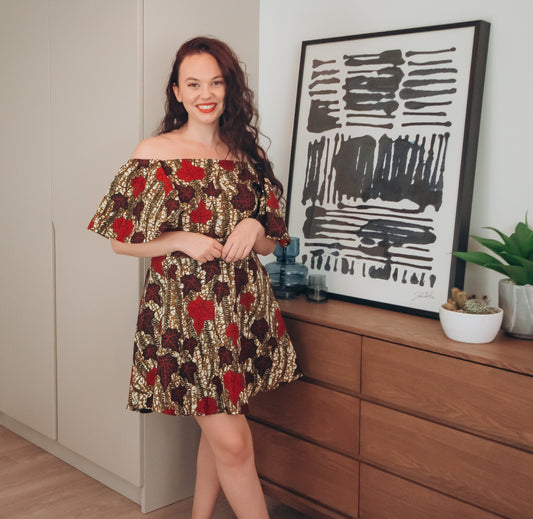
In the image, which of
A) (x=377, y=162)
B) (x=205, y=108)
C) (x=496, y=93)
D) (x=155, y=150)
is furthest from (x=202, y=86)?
(x=496, y=93)

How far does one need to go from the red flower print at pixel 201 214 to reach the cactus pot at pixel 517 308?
0.83m

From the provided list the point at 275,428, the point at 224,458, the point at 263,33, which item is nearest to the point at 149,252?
the point at 224,458

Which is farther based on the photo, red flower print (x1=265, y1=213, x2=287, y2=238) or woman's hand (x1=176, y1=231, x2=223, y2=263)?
red flower print (x1=265, y1=213, x2=287, y2=238)

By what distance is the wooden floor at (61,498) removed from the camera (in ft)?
8.20

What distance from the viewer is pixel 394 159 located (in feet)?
7.47

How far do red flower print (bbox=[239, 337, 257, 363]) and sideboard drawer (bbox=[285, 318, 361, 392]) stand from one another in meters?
0.24

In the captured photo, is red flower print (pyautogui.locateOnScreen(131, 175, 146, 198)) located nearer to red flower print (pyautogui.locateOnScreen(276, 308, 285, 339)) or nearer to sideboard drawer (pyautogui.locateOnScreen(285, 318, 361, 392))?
red flower print (pyautogui.locateOnScreen(276, 308, 285, 339))

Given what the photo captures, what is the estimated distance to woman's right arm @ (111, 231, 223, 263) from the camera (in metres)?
1.93

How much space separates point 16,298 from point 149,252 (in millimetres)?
1309

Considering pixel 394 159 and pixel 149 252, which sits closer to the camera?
pixel 149 252

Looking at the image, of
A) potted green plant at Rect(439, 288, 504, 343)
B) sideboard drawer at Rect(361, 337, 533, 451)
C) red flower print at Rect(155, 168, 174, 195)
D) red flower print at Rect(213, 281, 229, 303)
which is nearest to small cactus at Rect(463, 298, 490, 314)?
potted green plant at Rect(439, 288, 504, 343)

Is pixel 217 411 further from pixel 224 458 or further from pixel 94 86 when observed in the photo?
pixel 94 86

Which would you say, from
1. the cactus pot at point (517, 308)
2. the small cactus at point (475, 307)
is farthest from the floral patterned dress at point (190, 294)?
the cactus pot at point (517, 308)

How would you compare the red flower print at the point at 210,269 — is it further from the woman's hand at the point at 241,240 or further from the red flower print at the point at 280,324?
the red flower print at the point at 280,324
